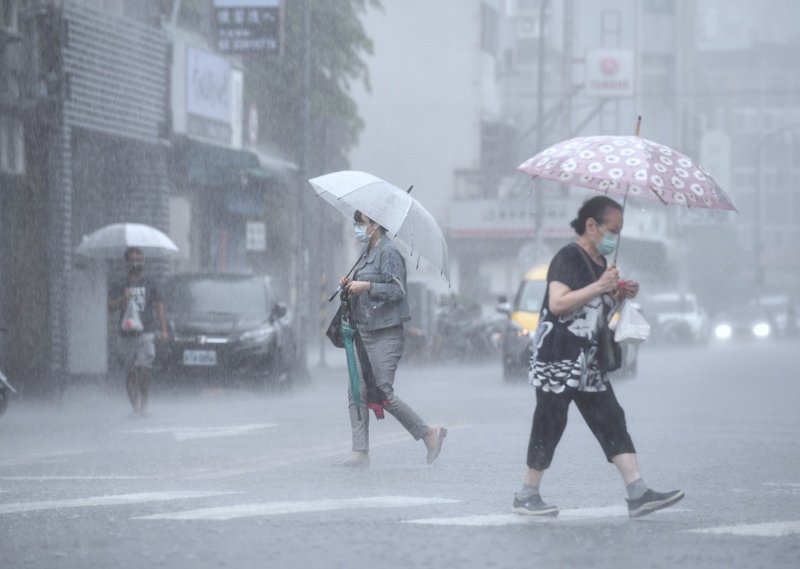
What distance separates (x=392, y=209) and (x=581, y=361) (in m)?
3.22

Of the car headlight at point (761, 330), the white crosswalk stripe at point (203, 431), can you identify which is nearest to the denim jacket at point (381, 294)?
the white crosswalk stripe at point (203, 431)

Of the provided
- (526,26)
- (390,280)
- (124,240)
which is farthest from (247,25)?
(526,26)

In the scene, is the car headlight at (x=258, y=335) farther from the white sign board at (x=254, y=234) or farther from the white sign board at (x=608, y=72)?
the white sign board at (x=608, y=72)

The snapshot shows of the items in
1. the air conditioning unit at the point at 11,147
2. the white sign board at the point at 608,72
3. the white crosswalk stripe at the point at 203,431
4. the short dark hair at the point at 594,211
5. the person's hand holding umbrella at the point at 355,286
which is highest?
the white sign board at the point at 608,72

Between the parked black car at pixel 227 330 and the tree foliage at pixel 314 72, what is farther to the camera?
the tree foliage at pixel 314 72

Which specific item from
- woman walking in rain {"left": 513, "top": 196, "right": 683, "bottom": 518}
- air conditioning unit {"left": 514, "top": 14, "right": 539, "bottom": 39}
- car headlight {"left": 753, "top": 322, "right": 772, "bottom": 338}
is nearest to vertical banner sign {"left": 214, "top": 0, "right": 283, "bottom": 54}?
woman walking in rain {"left": 513, "top": 196, "right": 683, "bottom": 518}

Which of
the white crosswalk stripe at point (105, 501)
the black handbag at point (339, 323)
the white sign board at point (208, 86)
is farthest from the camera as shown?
the white sign board at point (208, 86)

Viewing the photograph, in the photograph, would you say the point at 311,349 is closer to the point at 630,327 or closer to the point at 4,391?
the point at 4,391

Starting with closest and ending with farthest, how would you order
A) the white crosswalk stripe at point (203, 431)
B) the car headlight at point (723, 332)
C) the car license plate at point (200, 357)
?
1. the white crosswalk stripe at point (203, 431)
2. the car license plate at point (200, 357)
3. the car headlight at point (723, 332)

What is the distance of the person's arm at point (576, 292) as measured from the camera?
28.2 feet

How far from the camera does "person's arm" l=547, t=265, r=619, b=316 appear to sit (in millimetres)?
8586

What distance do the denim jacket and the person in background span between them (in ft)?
19.8

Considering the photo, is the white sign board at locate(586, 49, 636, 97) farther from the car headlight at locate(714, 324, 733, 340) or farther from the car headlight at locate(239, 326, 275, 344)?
the car headlight at locate(239, 326, 275, 344)

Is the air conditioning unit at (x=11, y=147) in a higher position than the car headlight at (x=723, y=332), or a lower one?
higher
